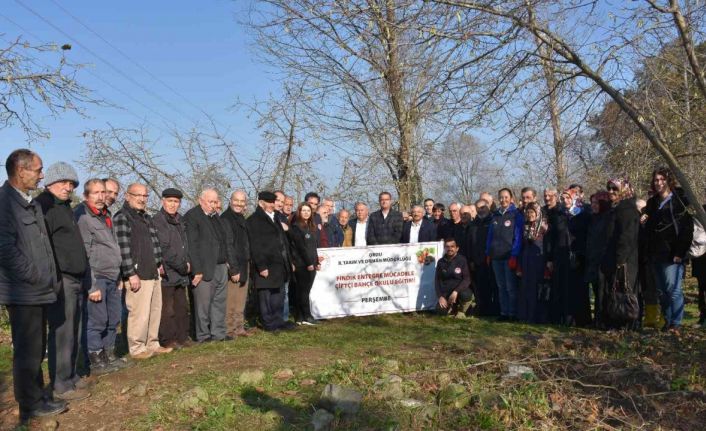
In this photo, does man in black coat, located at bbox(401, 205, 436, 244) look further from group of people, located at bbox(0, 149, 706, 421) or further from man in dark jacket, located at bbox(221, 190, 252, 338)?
man in dark jacket, located at bbox(221, 190, 252, 338)

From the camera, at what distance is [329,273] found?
35.2 feet

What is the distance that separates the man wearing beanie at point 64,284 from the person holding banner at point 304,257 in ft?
14.0

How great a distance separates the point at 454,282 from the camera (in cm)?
1061

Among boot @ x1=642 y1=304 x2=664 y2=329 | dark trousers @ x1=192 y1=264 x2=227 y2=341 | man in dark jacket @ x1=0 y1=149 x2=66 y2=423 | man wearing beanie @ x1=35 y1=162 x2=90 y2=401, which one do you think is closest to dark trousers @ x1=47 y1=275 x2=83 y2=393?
man wearing beanie @ x1=35 y1=162 x2=90 y2=401

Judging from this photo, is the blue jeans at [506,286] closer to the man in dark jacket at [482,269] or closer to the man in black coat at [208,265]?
the man in dark jacket at [482,269]

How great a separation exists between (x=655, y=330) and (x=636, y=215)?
1616mm

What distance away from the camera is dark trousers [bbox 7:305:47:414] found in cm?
514

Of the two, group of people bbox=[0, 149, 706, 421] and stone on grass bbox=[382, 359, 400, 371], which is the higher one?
group of people bbox=[0, 149, 706, 421]

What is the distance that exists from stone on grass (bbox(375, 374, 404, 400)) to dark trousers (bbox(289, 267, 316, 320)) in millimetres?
4762

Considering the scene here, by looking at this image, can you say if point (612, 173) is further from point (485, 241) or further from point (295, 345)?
point (295, 345)

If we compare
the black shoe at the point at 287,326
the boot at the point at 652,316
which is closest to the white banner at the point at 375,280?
the black shoe at the point at 287,326

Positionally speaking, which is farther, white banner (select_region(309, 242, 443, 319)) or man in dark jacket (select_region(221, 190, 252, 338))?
white banner (select_region(309, 242, 443, 319))

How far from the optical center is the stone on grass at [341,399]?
491 cm

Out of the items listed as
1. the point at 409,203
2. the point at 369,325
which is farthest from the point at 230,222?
the point at 409,203
